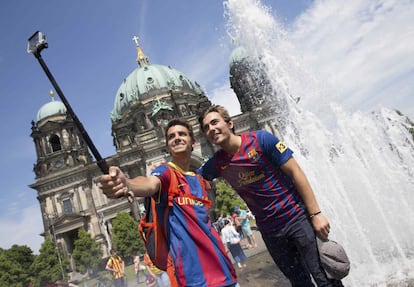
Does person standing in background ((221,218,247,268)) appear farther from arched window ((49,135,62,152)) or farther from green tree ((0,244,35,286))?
arched window ((49,135,62,152))

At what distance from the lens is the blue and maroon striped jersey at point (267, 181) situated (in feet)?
9.50

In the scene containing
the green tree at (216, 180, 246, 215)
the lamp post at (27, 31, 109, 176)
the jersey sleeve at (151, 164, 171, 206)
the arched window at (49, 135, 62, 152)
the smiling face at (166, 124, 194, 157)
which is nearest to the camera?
the lamp post at (27, 31, 109, 176)

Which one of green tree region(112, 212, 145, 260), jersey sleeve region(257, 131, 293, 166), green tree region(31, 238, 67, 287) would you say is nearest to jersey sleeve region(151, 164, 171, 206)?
jersey sleeve region(257, 131, 293, 166)

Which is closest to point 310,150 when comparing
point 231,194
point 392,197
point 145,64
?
point 392,197

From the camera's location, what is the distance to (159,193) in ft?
7.80

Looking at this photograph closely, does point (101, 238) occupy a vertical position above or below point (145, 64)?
below

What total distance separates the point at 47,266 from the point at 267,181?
3524cm

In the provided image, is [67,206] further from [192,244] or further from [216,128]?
[192,244]

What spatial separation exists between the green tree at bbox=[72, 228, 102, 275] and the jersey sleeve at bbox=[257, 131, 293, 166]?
109 feet

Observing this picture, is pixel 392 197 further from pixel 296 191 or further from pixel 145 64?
pixel 145 64

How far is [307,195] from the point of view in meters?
2.83

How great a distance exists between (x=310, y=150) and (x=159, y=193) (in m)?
9.15

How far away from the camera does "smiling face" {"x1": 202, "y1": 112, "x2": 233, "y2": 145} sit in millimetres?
3061

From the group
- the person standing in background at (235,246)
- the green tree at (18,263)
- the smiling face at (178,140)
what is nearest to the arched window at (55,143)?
the green tree at (18,263)
